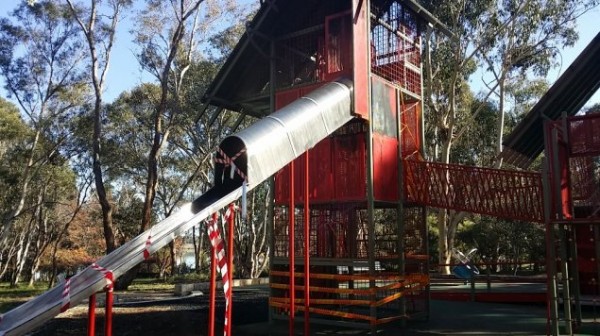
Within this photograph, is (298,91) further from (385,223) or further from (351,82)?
(385,223)

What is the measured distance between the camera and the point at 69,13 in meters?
31.3

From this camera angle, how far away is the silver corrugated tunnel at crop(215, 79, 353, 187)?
823cm

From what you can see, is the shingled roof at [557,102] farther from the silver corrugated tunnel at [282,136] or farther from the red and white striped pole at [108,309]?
the red and white striped pole at [108,309]

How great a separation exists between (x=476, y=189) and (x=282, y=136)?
5.10m

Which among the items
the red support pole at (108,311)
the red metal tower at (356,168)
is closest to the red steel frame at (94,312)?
the red support pole at (108,311)

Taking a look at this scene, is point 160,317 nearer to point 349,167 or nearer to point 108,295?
point 349,167

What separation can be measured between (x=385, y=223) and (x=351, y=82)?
16255 millimetres

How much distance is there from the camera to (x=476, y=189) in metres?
11.8

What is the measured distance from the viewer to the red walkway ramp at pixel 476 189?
11.0 meters

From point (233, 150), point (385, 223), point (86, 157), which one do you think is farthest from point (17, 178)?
point (233, 150)

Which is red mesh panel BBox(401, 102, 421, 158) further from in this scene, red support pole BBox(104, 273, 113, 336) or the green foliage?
the green foliage

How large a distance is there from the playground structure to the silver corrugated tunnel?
27mm

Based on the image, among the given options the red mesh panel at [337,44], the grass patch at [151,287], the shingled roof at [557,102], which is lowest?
the grass patch at [151,287]

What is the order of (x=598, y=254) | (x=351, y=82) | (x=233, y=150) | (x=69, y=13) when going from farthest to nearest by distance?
1. (x=69, y=13)
2. (x=351, y=82)
3. (x=598, y=254)
4. (x=233, y=150)
